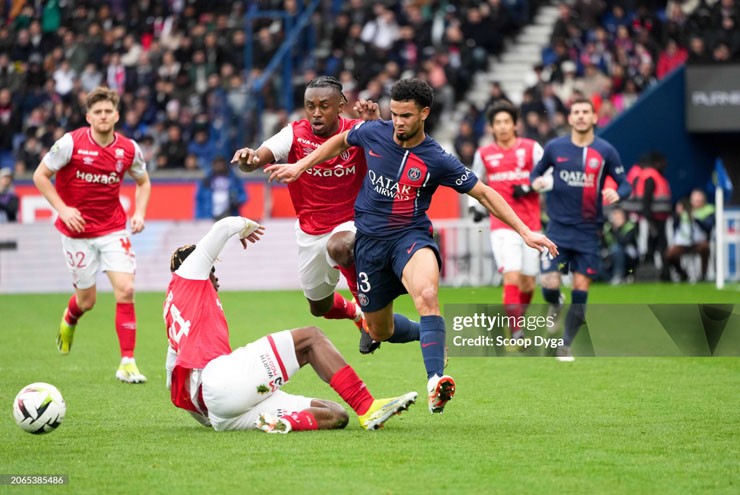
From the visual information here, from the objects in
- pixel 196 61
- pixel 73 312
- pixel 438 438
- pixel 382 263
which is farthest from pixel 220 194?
pixel 438 438

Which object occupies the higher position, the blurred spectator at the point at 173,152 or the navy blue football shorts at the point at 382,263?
the navy blue football shorts at the point at 382,263

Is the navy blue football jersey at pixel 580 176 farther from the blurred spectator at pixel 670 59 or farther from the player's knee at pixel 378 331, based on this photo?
the blurred spectator at pixel 670 59

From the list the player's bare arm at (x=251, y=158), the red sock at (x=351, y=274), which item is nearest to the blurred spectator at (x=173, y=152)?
the red sock at (x=351, y=274)

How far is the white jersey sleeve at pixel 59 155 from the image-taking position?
11.2 metres

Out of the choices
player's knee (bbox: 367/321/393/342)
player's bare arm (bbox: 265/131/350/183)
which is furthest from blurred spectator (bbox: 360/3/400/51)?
player's bare arm (bbox: 265/131/350/183)

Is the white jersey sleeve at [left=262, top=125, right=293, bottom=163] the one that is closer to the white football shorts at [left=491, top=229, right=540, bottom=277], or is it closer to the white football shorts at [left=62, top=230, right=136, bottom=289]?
the white football shorts at [left=62, top=230, right=136, bottom=289]

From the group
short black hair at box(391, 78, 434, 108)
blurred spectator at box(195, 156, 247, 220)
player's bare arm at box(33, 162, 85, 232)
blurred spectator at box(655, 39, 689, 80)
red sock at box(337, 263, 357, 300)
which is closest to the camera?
short black hair at box(391, 78, 434, 108)

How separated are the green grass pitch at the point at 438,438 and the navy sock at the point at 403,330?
489 mm

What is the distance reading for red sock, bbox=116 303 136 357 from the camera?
11.2 meters

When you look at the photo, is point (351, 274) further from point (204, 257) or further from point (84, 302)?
point (84, 302)

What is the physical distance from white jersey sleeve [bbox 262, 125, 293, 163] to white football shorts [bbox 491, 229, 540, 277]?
387 cm

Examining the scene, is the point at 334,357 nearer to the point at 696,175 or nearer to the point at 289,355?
the point at 289,355

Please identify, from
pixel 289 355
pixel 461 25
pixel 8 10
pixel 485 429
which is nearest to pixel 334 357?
pixel 289 355

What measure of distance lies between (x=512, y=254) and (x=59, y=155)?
4.75 m
